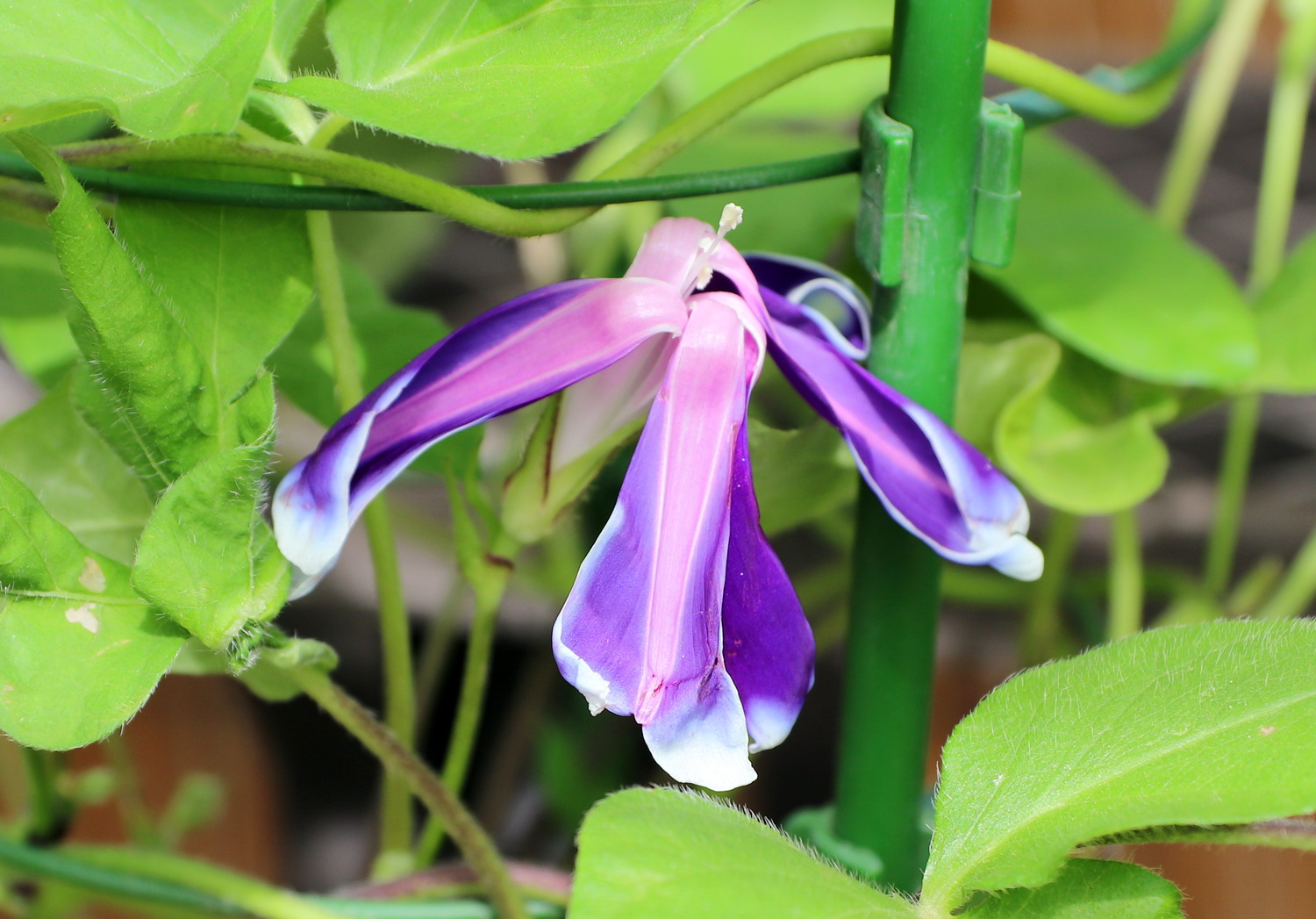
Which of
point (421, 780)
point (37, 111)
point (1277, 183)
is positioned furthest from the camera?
point (1277, 183)

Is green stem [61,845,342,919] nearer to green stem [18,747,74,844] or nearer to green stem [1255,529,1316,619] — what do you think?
green stem [18,747,74,844]

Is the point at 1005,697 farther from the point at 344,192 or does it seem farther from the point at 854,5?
the point at 854,5

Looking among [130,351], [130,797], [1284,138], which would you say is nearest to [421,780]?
[130,351]

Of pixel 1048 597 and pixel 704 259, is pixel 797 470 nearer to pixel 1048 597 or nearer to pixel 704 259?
pixel 704 259

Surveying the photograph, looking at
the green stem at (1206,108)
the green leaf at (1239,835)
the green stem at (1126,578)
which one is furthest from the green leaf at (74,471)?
the green stem at (1206,108)

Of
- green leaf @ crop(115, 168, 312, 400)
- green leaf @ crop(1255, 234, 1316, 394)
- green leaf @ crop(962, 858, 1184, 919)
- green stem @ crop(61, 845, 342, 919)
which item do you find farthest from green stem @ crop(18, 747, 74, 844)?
green leaf @ crop(1255, 234, 1316, 394)

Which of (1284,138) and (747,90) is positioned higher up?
(1284,138)

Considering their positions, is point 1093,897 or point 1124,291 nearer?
point 1093,897
